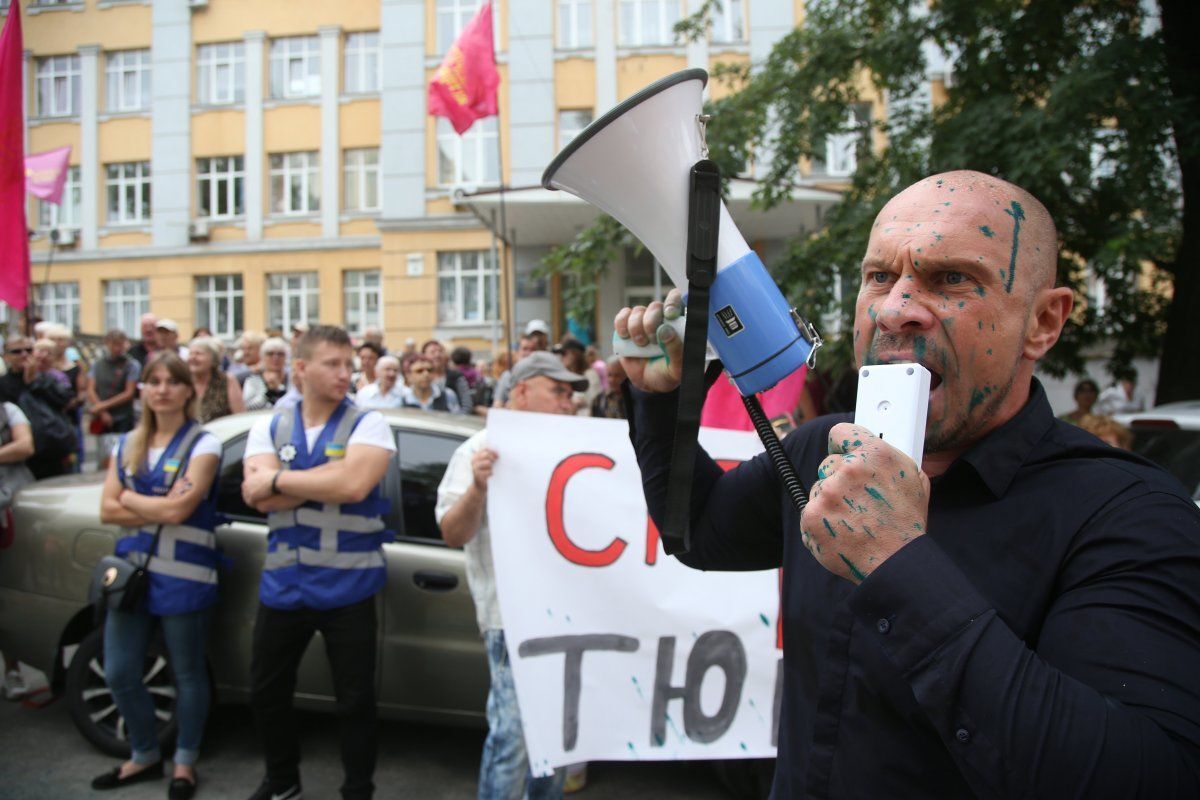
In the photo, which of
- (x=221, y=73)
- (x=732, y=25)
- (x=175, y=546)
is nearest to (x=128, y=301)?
(x=221, y=73)

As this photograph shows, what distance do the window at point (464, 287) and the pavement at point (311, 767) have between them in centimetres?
1675

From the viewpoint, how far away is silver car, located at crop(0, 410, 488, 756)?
157 inches

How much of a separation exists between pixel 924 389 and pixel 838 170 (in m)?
20.1

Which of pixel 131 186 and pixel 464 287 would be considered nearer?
pixel 464 287

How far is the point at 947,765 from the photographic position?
1.15 meters

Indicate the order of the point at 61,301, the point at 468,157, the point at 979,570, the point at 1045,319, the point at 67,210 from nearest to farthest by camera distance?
the point at 979,570, the point at 1045,319, the point at 468,157, the point at 67,210, the point at 61,301

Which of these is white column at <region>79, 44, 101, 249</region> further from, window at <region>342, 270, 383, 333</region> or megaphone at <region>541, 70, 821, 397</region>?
megaphone at <region>541, 70, 821, 397</region>

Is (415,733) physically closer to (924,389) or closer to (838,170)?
(924,389)

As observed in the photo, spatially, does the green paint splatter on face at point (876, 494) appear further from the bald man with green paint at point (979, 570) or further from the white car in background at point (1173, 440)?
the white car in background at point (1173, 440)

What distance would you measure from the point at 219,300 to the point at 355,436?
2205 cm

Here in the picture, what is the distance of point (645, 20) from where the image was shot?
2017cm

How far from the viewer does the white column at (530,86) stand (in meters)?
19.5

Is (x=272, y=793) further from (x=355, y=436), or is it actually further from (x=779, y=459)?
(x=779, y=459)

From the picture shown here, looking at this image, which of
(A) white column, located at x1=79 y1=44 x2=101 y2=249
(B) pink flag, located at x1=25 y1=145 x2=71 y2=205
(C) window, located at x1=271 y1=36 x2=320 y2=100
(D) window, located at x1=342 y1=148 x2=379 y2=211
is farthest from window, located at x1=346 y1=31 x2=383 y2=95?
(B) pink flag, located at x1=25 y1=145 x2=71 y2=205
